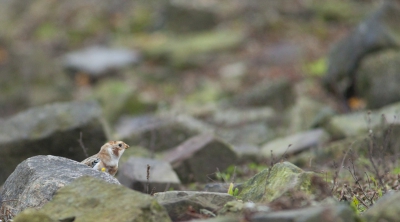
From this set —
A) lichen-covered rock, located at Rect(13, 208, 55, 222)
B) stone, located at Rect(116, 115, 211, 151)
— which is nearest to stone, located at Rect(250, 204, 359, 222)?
lichen-covered rock, located at Rect(13, 208, 55, 222)

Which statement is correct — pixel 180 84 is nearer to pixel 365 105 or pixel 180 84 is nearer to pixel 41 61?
pixel 41 61

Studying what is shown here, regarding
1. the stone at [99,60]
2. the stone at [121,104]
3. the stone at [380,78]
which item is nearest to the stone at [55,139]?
the stone at [380,78]

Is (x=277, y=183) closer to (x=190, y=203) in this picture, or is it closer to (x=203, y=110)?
(x=190, y=203)

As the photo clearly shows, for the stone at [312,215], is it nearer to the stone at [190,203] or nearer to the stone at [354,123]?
the stone at [190,203]

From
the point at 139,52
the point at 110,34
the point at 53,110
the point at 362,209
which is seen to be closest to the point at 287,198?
the point at 362,209

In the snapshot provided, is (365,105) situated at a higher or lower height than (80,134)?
lower

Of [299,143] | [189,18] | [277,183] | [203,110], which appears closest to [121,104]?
[203,110]
